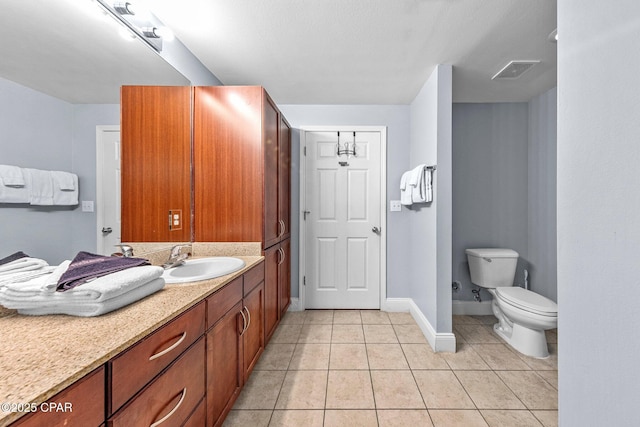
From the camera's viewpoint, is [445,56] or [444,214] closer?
[445,56]

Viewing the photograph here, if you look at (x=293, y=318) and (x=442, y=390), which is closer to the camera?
(x=442, y=390)

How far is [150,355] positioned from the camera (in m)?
0.81

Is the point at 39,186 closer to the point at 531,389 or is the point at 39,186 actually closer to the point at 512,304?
the point at 531,389

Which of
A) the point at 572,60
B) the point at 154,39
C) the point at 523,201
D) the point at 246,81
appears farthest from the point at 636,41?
the point at 523,201

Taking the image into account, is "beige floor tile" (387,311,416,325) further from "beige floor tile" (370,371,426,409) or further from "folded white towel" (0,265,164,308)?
"folded white towel" (0,265,164,308)

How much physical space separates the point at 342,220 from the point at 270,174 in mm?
1112

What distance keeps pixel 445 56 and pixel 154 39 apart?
1966 mm

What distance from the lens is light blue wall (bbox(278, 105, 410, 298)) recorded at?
2850 mm

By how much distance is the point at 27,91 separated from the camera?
34.4 inches

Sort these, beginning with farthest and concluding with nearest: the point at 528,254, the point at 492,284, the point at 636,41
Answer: the point at 528,254, the point at 492,284, the point at 636,41

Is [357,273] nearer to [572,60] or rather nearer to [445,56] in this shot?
[445,56]

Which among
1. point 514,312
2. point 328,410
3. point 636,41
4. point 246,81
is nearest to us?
point 636,41

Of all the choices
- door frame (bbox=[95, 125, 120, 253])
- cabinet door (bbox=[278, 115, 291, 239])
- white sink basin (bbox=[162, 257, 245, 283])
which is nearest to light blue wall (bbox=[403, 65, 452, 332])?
cabinet door (bbox=[278, 115, 291, 239])

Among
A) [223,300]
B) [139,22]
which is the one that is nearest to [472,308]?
[223,300]
